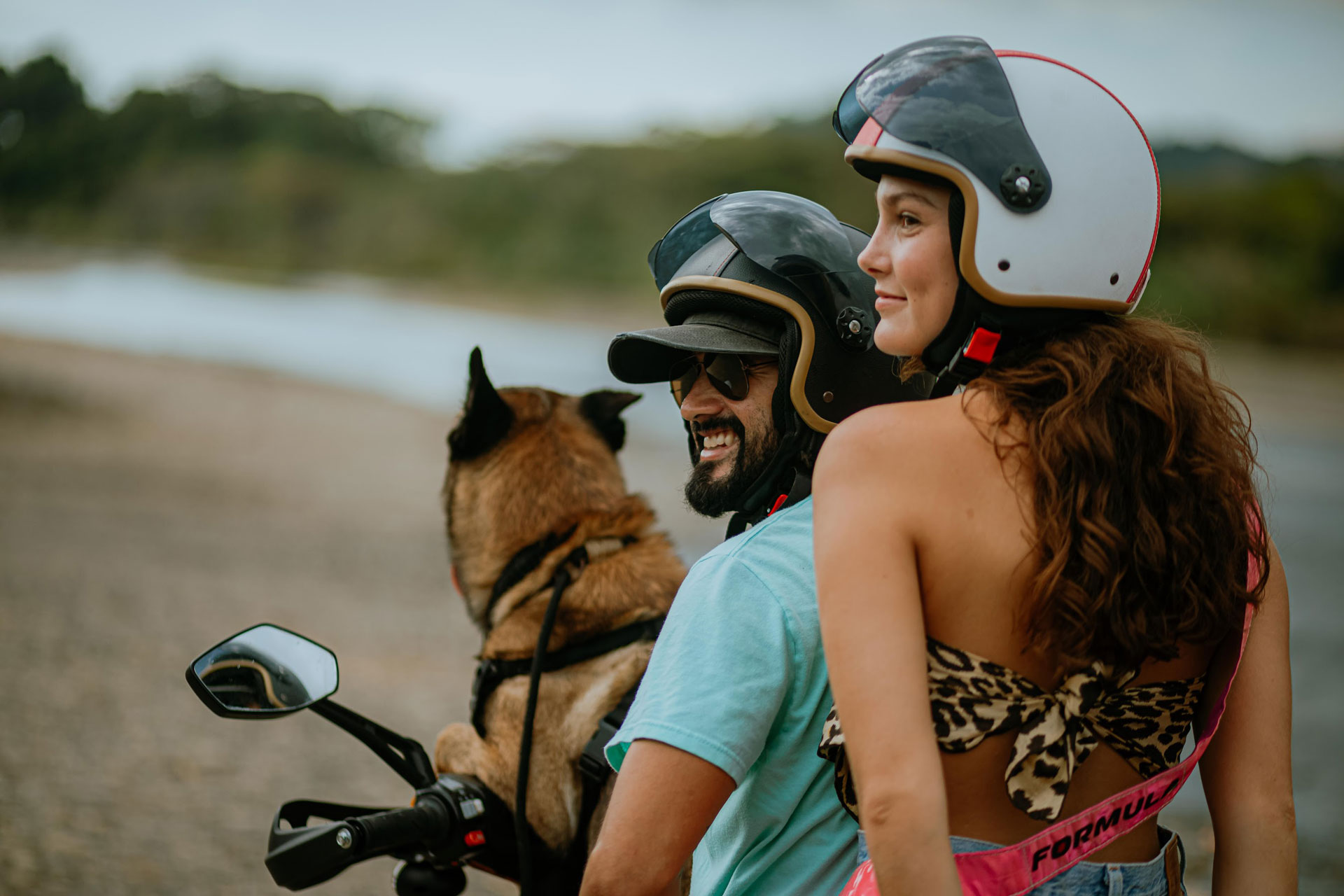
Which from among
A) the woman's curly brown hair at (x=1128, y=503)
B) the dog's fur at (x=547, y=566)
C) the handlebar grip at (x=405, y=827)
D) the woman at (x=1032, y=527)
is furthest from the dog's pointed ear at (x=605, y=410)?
the woman's curly brown hair at (x=1128, y=503)

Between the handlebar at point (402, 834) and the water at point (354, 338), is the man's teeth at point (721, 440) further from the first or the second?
the water at point (354, 338)

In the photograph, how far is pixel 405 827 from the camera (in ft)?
7.91

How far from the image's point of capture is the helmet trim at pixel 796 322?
7.34ft

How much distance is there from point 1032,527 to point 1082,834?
44 cm

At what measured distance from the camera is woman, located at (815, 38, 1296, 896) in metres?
1.34

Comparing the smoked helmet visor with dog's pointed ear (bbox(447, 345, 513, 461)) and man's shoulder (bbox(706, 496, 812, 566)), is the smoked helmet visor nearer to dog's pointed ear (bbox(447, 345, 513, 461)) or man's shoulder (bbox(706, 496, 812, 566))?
man's shoulder (bbox(706, 496, 812, 566))

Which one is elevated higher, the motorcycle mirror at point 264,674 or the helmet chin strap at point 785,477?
the helmet chin strap at point 785,477

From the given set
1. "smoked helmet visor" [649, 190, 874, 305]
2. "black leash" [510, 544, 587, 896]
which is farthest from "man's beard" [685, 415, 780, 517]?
"black leash" [510, 544, 587, 896]

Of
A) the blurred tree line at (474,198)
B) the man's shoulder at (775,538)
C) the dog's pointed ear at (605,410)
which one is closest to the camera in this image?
the man's shoulder at (775,538)

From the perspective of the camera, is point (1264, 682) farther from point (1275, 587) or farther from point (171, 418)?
point (171, 418)

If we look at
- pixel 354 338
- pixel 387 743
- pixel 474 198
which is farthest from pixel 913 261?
pixel 474 198

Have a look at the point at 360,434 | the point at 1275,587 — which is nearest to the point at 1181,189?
the point at 360,434

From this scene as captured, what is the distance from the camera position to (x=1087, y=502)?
138cm

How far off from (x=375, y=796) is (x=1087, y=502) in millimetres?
5575
